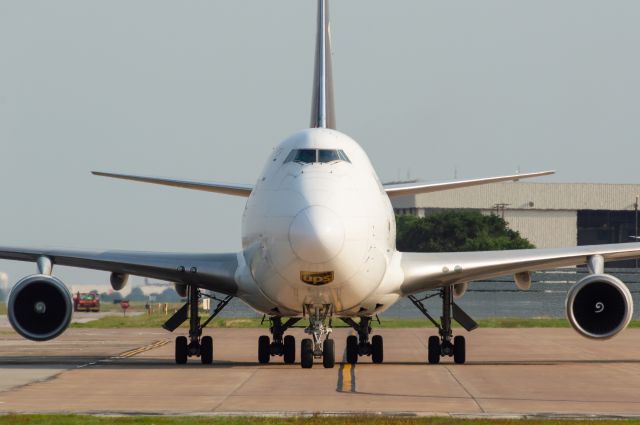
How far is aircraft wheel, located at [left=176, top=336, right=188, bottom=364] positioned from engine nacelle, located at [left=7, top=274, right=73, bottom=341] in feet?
10.2

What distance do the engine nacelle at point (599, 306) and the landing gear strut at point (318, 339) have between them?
181 inches

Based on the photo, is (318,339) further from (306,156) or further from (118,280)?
(118,280)

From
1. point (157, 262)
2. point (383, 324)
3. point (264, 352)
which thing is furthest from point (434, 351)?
point (383, 324)

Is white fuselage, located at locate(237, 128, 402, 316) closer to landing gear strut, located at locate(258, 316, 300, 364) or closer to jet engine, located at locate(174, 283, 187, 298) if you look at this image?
landing gear strut, located at locate(258, 316, 300, 364)

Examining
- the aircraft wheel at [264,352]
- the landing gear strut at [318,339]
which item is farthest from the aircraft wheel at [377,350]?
the landing gear strut at [318,339]

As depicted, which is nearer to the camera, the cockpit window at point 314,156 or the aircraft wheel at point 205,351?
the cockpit window at point 314,156

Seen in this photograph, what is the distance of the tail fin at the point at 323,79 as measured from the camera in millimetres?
29672

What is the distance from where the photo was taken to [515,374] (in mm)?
24031

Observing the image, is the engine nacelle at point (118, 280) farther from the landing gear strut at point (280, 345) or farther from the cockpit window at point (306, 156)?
the cockpit window at point (306, 156)

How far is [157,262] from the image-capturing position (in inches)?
1045

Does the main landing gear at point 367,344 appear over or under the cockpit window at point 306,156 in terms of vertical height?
under

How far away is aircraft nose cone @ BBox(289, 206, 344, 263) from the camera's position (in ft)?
70.0

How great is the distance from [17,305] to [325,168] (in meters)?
6.64

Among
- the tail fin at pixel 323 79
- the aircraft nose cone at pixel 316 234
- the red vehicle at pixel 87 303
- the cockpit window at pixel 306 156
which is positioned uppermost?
the tail fin at pixel 323 79
